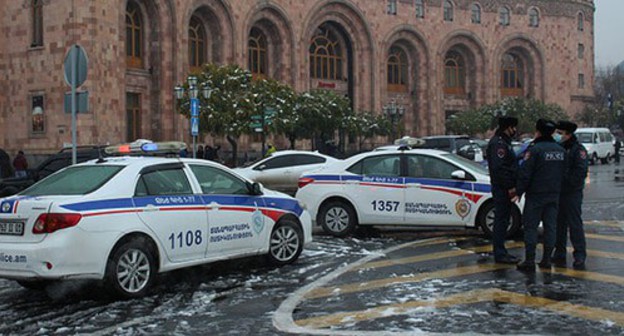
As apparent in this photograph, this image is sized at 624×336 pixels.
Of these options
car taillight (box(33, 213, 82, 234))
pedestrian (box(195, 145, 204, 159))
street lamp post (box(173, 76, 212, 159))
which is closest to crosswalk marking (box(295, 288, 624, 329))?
car taillight (box(33, 213, 82, 234))

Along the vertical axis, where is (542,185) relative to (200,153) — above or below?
below

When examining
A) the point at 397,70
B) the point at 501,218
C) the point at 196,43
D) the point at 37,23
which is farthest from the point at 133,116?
the point at 501,218

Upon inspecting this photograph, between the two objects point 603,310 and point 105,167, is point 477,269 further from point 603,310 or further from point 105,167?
point 105,167

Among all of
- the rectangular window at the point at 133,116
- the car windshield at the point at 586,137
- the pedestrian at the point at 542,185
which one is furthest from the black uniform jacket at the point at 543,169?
the car windshield at the point at 586,137

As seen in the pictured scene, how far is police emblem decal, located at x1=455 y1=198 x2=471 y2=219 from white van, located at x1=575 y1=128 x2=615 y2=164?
3305 cm

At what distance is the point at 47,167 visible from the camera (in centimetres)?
1922

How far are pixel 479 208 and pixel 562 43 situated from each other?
56140mm

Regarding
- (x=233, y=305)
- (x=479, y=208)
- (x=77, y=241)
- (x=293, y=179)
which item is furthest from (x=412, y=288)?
(x=293, y=179)

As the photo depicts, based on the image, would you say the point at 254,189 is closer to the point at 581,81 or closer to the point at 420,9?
the point at 420,9

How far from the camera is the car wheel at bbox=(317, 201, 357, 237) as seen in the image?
1266 cm

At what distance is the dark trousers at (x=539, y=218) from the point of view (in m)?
8.88

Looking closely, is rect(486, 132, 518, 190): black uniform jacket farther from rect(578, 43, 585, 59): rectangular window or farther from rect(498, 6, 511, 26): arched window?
rect(578, 43, 585, 59): rectangular window

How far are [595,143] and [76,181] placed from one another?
1587 inches

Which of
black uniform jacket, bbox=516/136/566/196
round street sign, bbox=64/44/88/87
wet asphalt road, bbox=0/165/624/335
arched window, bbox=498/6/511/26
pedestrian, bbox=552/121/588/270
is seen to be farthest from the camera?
arched window, bbox=498/6/511/26
